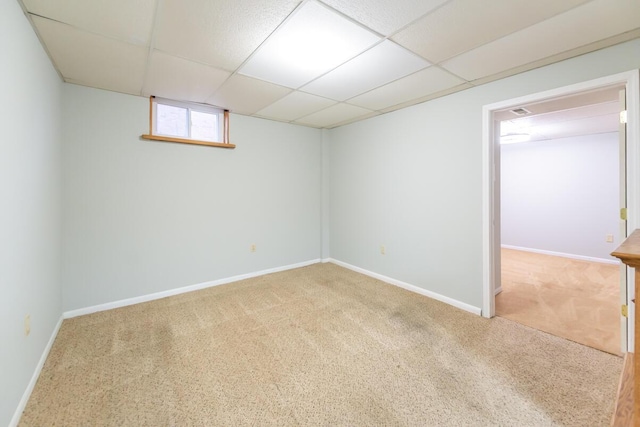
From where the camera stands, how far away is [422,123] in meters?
3.27

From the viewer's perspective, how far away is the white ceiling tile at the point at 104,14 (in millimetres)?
1585

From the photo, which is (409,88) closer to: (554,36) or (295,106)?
(554,36)

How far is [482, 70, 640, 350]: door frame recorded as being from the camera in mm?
1944

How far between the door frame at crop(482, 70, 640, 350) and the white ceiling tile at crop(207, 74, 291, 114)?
211 cm

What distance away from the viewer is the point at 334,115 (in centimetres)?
385

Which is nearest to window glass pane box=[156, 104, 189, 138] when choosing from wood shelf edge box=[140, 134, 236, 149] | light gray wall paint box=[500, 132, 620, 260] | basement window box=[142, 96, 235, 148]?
basement window box=[142, 96, 235, 148]

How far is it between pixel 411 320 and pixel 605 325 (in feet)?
5.80

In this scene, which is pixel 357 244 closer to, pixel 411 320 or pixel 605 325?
pixel 411 320

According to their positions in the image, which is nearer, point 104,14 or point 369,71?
point 104,14

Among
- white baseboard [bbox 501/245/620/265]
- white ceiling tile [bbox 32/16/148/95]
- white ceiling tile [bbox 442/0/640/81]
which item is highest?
white ceiling tile [bbox 32/16/148/95]

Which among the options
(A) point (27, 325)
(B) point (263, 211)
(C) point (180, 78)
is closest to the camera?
(A) point (27, 325)

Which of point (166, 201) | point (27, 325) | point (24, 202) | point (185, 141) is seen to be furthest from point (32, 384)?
point (185, 141)

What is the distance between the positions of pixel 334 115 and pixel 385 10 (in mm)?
2224

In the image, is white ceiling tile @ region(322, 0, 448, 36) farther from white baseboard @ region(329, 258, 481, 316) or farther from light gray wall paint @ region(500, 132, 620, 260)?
light gray wall paint @ region(500, 132, 620, 260)
